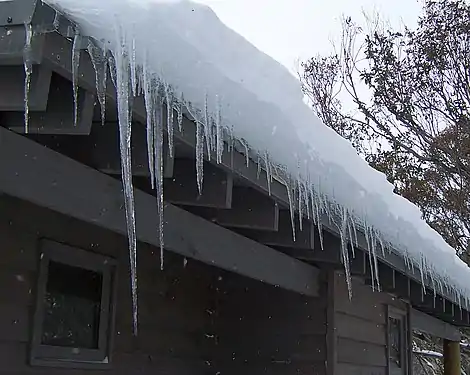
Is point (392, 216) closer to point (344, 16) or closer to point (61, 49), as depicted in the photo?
point (61, 49)

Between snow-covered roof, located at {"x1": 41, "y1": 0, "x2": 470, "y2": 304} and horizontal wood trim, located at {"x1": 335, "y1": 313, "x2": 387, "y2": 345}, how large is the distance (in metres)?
1.21

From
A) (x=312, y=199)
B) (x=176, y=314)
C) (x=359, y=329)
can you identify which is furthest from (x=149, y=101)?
(x=359, y=329)

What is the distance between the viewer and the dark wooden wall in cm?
290

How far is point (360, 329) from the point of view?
4789 mm

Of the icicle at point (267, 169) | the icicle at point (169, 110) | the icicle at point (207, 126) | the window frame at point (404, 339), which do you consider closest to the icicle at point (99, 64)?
the icicle at point (169, 110)

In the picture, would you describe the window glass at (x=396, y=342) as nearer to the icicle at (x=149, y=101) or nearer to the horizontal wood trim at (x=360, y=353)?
the horizontal wood trim at (x=360, y=353)

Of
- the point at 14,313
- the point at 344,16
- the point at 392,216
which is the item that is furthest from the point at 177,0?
the point at 344,16

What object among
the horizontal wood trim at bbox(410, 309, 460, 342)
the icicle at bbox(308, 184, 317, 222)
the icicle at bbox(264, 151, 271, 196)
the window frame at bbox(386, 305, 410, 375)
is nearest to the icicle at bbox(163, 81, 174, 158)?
the icicle at bbox(264, 151, 271, 196)

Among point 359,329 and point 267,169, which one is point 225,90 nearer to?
point 267,169

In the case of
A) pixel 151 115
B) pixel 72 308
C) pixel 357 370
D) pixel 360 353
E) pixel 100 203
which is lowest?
pixel 357 370

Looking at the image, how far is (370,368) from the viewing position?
5027 mm

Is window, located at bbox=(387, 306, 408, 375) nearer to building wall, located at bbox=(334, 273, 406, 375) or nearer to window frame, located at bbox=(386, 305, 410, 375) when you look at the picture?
window frame, located at bbox=(386, 305, 410, 375)

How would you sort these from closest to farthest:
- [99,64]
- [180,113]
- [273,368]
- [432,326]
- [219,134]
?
[99,64]
[180,113]
[219,134]
[273,368]
[432,326]

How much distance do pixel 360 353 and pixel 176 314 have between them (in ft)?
4.77
